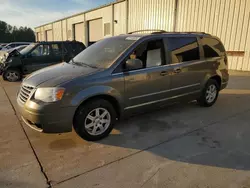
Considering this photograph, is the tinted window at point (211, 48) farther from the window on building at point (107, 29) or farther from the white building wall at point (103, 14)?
the window on building at point (107, 29)

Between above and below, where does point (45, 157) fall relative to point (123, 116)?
below

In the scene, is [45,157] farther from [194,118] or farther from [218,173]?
[194,118]

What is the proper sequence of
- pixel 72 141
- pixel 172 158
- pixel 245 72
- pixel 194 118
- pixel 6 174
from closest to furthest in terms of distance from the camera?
pixel 6 174, pixel 172 158, pixel 72 141, pixel 194 118, pixel 245 72

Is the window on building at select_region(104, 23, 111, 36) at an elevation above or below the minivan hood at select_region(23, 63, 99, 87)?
above

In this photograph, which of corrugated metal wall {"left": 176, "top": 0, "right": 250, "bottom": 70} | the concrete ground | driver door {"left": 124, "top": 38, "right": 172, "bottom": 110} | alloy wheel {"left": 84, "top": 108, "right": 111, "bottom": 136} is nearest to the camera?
the concrete ground

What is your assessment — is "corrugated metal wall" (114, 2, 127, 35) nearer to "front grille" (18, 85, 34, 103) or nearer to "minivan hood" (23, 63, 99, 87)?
"minivan hood" (23, 63, 99, 87)

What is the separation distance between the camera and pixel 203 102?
488 centimetres

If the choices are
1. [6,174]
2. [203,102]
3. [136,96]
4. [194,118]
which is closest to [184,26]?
[203,102]

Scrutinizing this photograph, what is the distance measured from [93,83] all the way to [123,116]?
0.86 m

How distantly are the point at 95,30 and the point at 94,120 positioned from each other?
19.6 meters

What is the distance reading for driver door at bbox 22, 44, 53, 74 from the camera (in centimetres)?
825

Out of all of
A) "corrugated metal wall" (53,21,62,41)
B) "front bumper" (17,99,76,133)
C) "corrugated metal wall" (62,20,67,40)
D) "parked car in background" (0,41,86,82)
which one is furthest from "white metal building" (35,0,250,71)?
"front bumper" (17,99,76,133)

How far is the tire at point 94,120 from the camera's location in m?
3.02

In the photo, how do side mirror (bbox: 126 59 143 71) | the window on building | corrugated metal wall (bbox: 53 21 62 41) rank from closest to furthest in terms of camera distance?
side mirror (bbox: 126 59 143 71)
the window on building
corrugated metal wall (bbox: 53 21 62 41)
